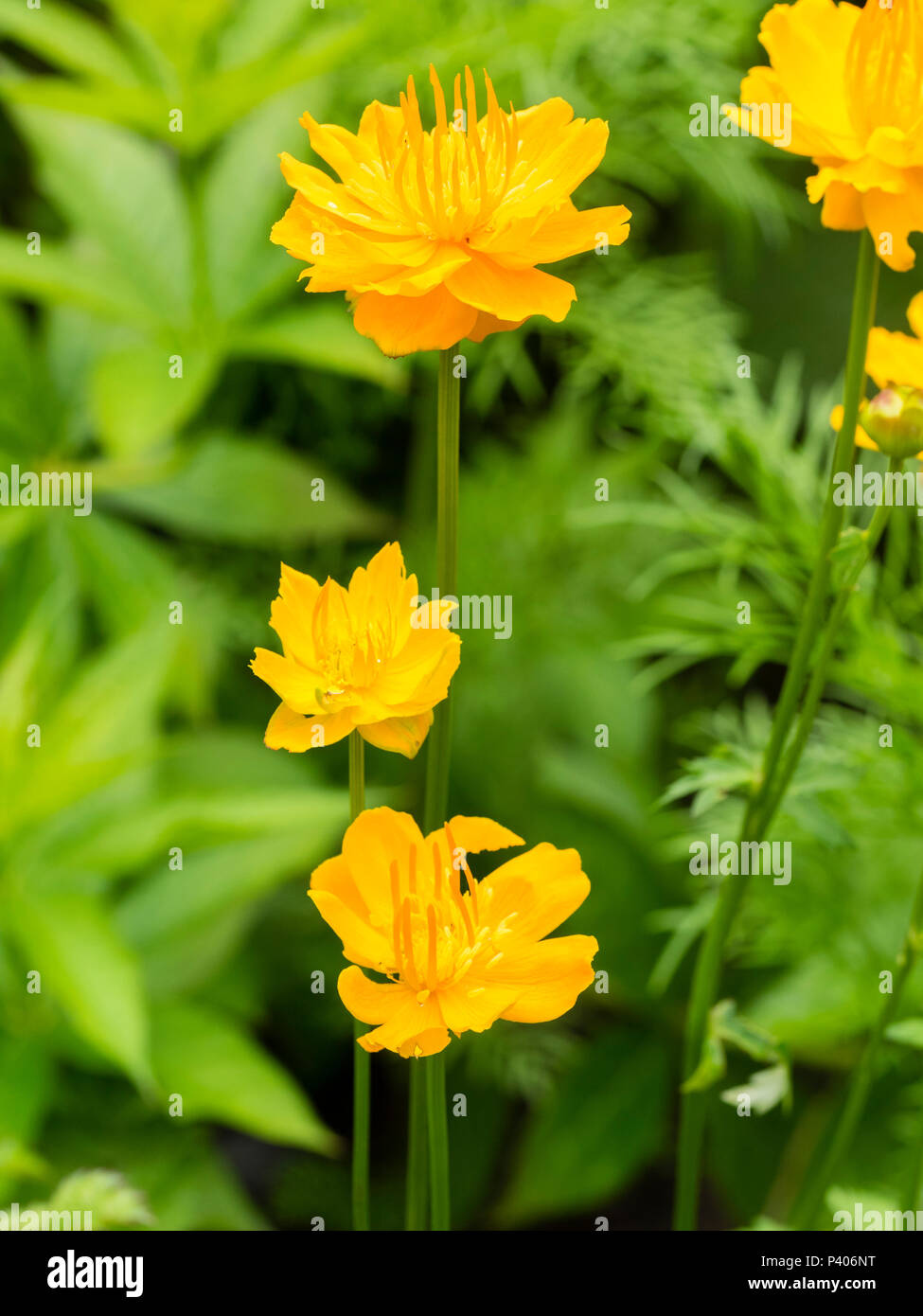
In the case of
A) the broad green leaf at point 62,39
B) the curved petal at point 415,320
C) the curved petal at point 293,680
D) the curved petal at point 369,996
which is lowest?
the curved petal at point 369,996

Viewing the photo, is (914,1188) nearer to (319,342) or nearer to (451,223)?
(451,223)

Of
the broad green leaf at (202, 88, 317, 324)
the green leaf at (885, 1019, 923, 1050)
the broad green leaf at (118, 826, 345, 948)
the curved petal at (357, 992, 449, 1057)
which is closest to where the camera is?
the curved petal at (357, 992, 449, 1057)

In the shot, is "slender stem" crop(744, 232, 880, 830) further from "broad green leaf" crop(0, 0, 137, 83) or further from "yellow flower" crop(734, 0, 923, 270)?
"broad green leaf" crop(0, 0, 137, 83)

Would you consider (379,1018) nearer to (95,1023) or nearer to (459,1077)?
(95,1023)

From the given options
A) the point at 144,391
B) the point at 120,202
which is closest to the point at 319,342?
the point at 144,391

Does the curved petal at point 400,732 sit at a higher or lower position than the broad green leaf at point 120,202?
lower

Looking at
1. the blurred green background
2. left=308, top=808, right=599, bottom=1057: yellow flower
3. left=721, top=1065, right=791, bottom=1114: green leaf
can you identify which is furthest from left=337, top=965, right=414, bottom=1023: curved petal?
the blurred green background

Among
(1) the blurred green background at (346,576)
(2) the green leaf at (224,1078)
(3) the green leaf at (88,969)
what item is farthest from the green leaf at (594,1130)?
(3) the green leaf at (88,969)

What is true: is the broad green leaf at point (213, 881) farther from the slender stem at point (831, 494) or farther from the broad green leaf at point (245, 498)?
the slender stem at point (831, 494)
